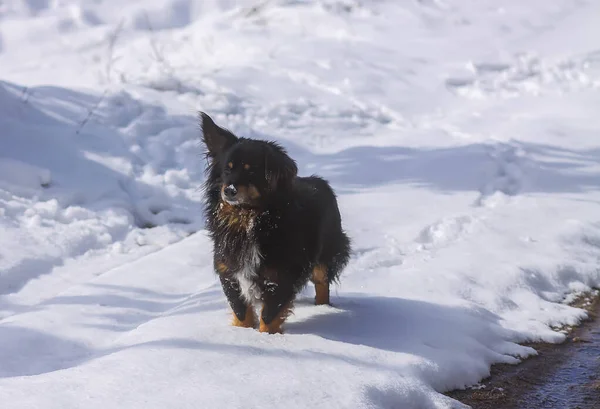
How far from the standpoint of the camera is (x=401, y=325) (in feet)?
12.4

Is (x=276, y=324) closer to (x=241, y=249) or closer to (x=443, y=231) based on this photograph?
(x=241, y=249)

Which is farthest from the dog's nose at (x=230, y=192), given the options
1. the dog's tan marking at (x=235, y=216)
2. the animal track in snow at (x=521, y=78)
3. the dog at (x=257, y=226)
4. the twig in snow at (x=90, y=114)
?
the animal track in snow at (x=521, y=78)

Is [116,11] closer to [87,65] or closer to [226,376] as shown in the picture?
[87,65]

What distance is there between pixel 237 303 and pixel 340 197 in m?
3.47

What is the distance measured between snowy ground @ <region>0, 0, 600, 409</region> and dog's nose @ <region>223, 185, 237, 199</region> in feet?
2.28

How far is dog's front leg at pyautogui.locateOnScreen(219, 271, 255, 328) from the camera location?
3628mm

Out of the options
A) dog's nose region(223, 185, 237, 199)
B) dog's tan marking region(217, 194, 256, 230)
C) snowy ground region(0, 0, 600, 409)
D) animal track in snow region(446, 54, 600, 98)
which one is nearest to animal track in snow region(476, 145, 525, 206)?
snowy ground region(0, 0, 600, 409)

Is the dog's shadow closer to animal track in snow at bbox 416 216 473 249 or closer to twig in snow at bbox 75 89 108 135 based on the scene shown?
animal track in snow at bbox 416 216 473 249

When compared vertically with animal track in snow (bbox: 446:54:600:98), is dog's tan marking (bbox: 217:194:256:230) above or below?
below

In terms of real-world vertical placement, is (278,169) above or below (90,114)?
below

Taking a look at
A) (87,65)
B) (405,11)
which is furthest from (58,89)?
(405,11)

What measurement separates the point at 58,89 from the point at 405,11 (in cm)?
879

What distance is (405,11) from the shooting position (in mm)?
14797

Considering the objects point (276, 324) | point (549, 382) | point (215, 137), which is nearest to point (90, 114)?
point (215, 137)
